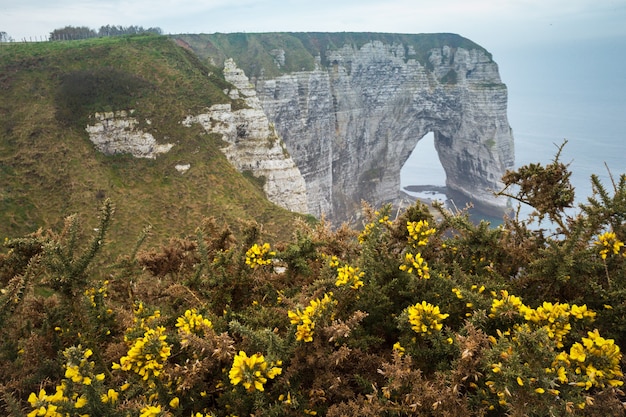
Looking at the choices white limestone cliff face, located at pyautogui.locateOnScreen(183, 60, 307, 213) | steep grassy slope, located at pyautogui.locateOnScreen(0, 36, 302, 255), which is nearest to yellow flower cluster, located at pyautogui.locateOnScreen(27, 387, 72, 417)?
steep grassy slope, located at pyautogui.locateOnScreen(0, 36, 302, 255)

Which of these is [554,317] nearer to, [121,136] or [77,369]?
[77,369]

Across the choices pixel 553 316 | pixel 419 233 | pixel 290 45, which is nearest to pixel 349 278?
pixel 419 233

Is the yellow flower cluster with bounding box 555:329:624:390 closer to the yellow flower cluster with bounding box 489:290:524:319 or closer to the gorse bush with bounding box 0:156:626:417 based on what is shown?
the gorse bush with bounding box 0:156:626:417

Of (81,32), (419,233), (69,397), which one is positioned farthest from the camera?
(81,32)

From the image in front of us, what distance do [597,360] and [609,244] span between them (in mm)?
2033

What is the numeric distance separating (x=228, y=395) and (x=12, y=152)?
135ft

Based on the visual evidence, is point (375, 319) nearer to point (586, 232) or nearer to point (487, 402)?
point (487, 402)

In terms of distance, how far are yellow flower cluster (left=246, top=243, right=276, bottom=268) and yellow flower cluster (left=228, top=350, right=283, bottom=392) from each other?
90.7 inches

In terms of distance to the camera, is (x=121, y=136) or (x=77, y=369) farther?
(x=121, y=136)

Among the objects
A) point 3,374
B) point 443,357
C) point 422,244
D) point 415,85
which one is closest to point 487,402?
point 443,357

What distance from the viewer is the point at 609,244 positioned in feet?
14.1

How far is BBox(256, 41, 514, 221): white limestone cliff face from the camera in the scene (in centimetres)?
8144

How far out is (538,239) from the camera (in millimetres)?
5305

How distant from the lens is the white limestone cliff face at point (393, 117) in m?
81.4
